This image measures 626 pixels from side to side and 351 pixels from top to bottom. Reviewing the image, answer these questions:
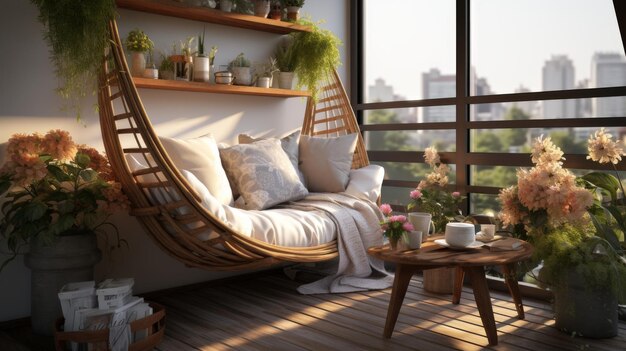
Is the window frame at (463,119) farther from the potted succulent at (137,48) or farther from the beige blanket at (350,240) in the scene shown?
the potted succulent at (137,48)

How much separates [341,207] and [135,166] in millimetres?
1125

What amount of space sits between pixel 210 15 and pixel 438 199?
5.44ft

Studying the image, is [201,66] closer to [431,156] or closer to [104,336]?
[431,156]

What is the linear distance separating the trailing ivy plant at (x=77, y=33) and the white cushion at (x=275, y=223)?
25.3 inches

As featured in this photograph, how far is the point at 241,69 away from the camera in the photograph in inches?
142

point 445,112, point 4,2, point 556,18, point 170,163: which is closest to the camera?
point 170,163

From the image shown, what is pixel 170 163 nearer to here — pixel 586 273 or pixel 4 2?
pixel 4 2

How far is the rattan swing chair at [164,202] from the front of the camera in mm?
2611

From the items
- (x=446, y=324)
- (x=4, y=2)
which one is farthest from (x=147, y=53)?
(x=446, y=324)

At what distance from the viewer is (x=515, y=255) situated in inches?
96.0

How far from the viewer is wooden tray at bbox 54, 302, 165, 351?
2.27 metres

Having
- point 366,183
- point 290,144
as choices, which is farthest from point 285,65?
point 366,183

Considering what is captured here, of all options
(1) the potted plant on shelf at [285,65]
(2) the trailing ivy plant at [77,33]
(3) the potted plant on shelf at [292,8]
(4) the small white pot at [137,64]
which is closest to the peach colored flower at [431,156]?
(1) the potted plant on shelf at [285,65]

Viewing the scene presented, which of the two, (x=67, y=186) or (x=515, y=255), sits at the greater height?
(x=67, y=186)
